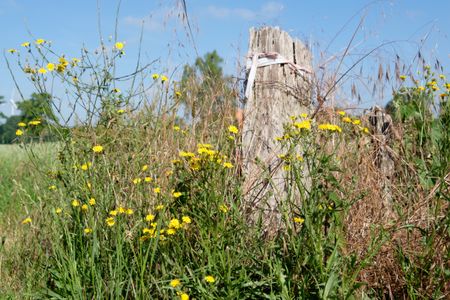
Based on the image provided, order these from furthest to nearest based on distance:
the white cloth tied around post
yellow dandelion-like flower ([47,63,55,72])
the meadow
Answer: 1. the white cloth tied around post
2. yellow dandelion-like flower ([47,63,55,72])
3. the meadow

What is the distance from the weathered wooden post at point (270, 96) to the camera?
11.7 feet

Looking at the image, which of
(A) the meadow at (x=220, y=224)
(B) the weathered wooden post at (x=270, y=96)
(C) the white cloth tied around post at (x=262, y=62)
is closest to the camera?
(A) the meadow at (x=220, y=224)

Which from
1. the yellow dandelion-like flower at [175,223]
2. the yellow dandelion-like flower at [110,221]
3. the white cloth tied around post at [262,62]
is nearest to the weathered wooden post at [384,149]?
the white cloth tied around post at [262,62]

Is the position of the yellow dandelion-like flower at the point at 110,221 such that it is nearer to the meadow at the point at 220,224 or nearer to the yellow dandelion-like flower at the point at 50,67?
the meadow at the point at 220,224

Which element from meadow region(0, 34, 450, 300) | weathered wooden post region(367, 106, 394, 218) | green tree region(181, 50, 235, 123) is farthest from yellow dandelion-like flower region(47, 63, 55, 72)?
weathered wooden post region(367, 106, 394, 218)

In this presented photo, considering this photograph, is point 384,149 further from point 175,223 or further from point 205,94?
point 175,223

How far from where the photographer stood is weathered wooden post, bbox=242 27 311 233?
11.7 ft

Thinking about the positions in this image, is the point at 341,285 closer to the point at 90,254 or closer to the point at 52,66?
the point at 90,254

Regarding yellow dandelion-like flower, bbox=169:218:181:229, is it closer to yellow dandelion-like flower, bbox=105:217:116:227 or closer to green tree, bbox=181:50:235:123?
yellow dandelion-like flower, bbox=105:217:116:227

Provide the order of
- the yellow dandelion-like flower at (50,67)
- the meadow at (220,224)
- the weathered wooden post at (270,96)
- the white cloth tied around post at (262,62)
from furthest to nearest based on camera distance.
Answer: the white cloth tied around post at (262,62)
the weathered wooden post at (270,96)
the yellow dandelion-like flower at (50,67)
the meadow at (220,224)

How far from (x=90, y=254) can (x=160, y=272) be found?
366 millimetres

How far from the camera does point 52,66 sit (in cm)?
321

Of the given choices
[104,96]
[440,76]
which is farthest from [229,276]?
[440,76]

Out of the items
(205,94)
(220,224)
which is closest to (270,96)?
(205,94)
